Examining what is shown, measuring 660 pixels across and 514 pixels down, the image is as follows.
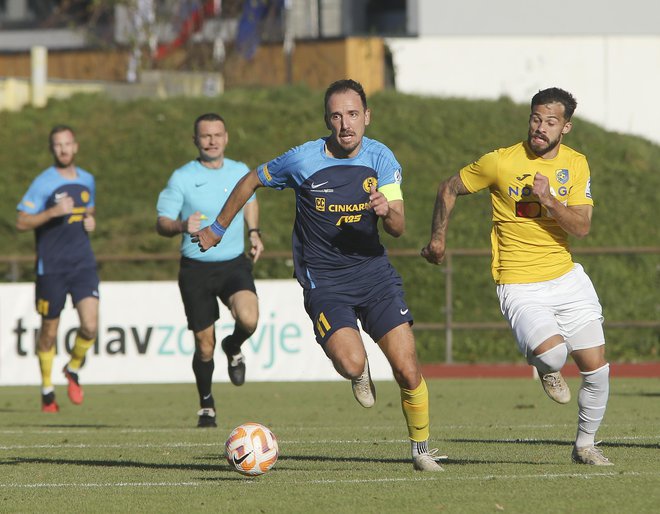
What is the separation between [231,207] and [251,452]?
5.04ft

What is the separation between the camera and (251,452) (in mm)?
8320

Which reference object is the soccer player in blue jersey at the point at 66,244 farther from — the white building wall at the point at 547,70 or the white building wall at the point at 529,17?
the white building wall at the point at 529,17

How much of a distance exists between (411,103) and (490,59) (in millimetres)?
2512

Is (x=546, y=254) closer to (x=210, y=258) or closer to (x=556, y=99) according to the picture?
(x=556, y=99)

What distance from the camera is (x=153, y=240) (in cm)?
2552

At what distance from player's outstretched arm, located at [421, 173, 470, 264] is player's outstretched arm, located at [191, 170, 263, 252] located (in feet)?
3.57

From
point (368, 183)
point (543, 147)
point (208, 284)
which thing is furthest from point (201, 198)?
point (543, 147)

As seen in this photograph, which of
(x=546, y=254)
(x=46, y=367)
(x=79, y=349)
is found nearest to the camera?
(x=546, y=254)

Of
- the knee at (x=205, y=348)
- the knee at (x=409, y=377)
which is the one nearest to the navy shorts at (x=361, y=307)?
the knee at (x=409, y=377)

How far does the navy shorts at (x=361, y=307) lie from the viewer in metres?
8.79

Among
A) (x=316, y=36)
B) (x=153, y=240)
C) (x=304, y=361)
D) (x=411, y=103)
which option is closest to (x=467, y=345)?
(x=304, y=361)

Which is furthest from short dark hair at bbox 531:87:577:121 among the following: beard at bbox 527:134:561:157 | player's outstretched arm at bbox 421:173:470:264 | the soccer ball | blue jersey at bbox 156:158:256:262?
blue jersey at bbox 156:158:256:262

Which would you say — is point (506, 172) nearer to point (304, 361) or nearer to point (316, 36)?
point (304, 361)

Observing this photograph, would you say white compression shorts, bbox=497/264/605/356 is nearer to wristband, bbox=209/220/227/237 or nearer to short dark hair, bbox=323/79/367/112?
short dark hair, bbox=323/79/367/112
